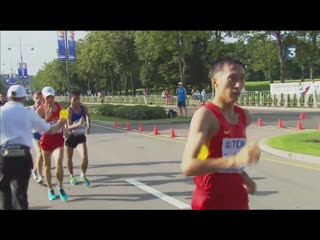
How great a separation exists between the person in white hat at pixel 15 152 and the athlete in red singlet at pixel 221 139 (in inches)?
111

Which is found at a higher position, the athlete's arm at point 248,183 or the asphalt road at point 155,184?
the athlete's arm at point 248,183

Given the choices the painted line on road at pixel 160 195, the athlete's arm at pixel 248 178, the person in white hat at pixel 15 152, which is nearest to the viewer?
the athlete's arm at pixel 248 178

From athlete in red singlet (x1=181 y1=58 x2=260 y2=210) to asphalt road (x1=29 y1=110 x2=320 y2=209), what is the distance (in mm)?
4138

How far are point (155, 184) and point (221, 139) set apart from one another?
21.0 feet

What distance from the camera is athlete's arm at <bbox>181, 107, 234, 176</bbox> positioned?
3029 millimetres

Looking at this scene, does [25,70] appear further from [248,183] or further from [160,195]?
[248,183]

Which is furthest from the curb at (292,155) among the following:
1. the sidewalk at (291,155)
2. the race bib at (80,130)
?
the race bib at (80,130)

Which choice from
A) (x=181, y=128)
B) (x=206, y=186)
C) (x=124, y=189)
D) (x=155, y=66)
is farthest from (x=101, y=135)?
(x=155, y=66)

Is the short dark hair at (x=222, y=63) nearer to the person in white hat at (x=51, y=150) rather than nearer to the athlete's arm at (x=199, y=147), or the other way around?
the athlete's arm at (x=199, y=147)

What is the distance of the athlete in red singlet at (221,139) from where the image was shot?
3.16 metres

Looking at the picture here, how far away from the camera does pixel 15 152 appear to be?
5.61 meters

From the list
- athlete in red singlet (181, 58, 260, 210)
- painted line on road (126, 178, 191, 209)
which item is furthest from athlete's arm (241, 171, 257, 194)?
painted line on road (126, 178, 191, 209)

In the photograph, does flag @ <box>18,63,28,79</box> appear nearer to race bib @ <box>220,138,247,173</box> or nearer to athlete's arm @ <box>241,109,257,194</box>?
athlete's arm @ <box>241,109,257,194</box>

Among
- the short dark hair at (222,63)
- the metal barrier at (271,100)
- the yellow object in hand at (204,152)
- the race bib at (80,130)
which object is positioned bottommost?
the metal barrier at (271,100)
